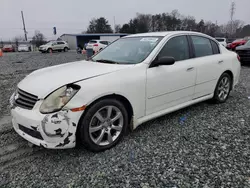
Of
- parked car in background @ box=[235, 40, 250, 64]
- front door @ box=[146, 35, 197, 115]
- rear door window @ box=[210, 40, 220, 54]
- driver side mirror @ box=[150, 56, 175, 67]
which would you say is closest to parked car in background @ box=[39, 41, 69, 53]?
parked car in background @ box=[235, 40, 250, 64]

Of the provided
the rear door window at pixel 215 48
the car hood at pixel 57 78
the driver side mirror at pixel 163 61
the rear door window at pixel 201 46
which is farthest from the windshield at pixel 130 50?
the rear door window at pixel 215 48

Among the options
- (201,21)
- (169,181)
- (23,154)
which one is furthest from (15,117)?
(201,21)

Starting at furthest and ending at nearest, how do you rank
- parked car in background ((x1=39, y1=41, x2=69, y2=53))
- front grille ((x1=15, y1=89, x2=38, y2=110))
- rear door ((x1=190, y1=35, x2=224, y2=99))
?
parked car in background ((x1=39, y1=41, x2=69, y2=53)), rear door ((x1=190, y1=35, x2=224, y2=99)), front grille ((x1=15, y1=89, x2=38, y2=110))

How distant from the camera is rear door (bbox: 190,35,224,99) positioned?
3.72m

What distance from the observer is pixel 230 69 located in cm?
439

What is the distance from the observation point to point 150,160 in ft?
8.16

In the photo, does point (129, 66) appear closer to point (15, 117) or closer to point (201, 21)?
point (15, 117)

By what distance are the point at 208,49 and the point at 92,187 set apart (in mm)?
3424

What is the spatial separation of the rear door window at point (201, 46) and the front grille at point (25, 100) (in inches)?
114

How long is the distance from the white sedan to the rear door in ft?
0.06

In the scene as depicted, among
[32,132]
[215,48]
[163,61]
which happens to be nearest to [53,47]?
[215,48]

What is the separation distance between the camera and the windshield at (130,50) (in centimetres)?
312

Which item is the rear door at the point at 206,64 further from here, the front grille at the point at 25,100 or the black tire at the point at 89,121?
the front grille at the point at 25,100

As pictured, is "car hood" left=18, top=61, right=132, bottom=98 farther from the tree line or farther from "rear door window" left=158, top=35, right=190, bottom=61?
the tree line
